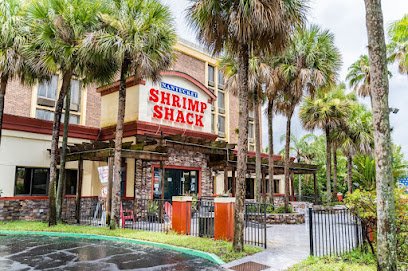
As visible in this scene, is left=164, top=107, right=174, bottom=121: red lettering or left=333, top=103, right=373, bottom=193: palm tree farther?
left=333, top=103, right=373, bottom=193: palm tree

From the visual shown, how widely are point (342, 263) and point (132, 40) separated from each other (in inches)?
409

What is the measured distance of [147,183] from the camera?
58.3 feet

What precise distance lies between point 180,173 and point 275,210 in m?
5.69

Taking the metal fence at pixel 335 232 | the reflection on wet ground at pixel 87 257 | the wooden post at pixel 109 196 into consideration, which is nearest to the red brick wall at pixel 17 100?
the wooden post at pixel 109 196

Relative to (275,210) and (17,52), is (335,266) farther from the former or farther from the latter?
(17,52)

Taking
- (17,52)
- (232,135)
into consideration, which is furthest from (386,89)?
(232,135)

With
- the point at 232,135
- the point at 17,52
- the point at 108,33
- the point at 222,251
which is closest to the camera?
the point at 222,251

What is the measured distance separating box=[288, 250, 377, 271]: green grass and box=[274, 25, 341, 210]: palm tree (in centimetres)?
972

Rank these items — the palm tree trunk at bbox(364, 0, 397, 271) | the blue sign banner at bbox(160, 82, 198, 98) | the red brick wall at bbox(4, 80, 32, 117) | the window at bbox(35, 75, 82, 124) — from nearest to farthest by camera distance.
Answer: the palm tree trunk at bbox(364, 0, 397, 271) → the blue sign banner at bbox(160, 82, 198, 98) → the red brick wall at bbox(4, 80, 32, 117) → the window at bbox(35, 75, 82, 124)

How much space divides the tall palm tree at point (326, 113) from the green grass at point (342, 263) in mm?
16061

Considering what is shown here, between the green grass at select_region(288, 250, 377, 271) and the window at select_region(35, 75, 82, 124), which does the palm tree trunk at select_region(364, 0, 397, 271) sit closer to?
the green grass at select_region(288, 250, 377, 271)

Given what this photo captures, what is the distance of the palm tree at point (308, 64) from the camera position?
687 inches

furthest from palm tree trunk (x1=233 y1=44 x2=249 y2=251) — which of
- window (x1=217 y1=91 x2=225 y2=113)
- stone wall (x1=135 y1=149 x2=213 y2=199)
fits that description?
window (x1=217 y1=91 x2=225 y2=113)

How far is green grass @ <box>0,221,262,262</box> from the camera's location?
9117 mm
